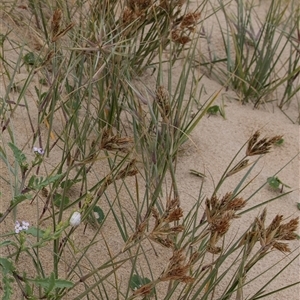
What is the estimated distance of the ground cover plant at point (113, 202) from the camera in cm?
129

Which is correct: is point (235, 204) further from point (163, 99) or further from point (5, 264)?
point (5, 264)

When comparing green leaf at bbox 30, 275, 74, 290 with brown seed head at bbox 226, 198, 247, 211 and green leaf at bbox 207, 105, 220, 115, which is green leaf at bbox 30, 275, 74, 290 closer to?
brown seed head at bbox 226, 198, 247, 211

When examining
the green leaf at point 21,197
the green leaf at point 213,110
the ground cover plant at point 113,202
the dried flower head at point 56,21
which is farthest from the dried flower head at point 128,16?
the green leaf at point 213,110

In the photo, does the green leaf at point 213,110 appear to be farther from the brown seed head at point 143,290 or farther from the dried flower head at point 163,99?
the brown seed head at point 143,290

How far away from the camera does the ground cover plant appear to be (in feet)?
4.22

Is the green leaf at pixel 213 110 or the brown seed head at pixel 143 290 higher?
the green leaf at pixel 213 110

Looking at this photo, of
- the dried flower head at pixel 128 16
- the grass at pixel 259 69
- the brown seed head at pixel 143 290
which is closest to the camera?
the brown seed head at pixel 143 290

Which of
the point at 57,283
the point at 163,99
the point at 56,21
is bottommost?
the point at 57,283

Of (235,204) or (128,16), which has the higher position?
(128,16)

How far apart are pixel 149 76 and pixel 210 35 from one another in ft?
1.80

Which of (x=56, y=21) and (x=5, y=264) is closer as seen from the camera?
(x=5, y=264)

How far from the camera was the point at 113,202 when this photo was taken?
1525 millimetres

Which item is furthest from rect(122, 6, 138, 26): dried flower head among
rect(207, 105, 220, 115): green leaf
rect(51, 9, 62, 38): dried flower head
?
rect(207, 105, 220, 115): green leaf

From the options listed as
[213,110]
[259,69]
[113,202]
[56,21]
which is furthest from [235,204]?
[259,69]
